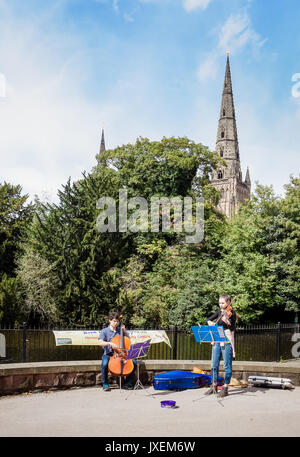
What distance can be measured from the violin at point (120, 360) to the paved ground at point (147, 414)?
1.23 feet

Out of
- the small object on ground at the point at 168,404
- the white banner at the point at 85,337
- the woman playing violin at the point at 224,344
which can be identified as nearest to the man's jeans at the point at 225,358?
the woman playing violin at the point at 224,344

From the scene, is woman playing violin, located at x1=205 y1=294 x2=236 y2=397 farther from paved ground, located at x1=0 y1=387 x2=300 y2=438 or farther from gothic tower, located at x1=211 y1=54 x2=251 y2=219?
gothic tower, located at x1=211 y1=54 x2=251 y2=219

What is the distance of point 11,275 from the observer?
3553cm

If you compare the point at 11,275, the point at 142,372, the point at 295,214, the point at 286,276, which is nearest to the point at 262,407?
the point at 142,372

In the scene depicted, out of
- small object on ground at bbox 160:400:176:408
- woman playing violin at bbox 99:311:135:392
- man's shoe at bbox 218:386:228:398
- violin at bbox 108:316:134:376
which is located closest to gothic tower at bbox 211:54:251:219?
woman playing violin at bbox 99:311:135:392

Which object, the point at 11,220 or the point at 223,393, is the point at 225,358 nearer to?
the point at 223,393

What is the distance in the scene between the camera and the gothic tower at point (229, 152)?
343ft

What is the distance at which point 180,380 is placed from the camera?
797 cm

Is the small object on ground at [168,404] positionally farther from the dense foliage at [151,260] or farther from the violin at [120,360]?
the dense foliage at [151,260]

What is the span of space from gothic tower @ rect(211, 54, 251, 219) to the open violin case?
91.7m

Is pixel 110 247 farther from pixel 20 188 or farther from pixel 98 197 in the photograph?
pixel 20 188

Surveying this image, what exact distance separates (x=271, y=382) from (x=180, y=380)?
176 cm

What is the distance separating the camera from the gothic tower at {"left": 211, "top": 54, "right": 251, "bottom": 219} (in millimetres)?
104688

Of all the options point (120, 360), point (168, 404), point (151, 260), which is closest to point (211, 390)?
point (168, 404)
